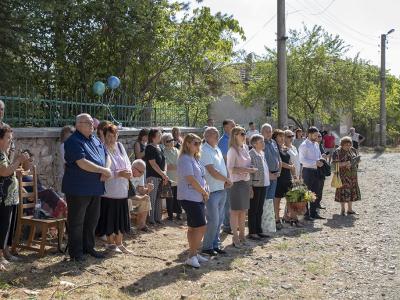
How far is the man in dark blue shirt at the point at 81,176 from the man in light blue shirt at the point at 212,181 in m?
1.36

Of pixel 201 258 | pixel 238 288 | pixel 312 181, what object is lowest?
pixel 238 288

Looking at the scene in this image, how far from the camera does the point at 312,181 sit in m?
10.0

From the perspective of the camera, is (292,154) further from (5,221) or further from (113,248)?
(5,221)

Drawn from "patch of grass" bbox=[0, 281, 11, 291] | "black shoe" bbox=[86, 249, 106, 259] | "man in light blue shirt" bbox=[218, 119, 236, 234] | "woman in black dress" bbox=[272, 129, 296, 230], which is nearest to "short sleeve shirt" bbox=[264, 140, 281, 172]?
"woman in black dress" bbox=[272, 129, 296, 230]

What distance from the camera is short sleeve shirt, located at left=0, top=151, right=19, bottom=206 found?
18.5 ft

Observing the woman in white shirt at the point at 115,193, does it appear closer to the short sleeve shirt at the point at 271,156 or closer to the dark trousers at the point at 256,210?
the dark trousers at the point at 256,210

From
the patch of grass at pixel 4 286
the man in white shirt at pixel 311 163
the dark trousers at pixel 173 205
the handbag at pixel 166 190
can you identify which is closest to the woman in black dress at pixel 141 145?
the handbag at pixel 166 190

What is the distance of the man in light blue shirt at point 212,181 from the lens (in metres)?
6.61

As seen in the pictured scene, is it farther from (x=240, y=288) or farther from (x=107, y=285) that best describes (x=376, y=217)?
(x=107, y=285)

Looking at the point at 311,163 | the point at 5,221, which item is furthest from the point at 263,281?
the point at 311,163

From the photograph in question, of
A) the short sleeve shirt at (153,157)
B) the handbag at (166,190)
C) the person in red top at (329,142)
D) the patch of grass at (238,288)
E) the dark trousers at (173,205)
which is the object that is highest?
the person in red top at (329,142)

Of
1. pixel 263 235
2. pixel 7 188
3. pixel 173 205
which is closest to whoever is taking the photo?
pixel 7 188

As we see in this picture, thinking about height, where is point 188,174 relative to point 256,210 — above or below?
above

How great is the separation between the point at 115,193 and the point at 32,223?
1074 millimetres
